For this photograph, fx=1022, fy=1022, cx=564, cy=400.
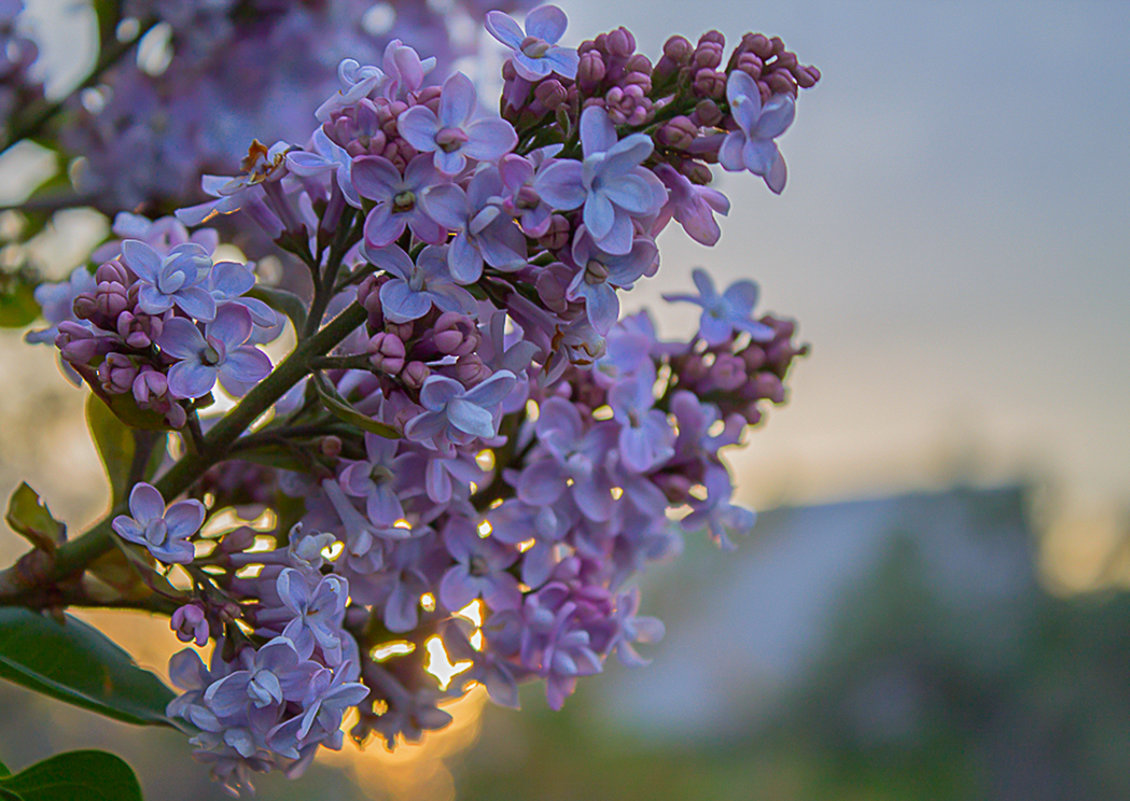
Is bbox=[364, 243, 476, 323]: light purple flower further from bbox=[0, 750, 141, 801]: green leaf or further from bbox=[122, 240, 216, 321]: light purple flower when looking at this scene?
bbox=[0, 750, 141, 801]: green leaf

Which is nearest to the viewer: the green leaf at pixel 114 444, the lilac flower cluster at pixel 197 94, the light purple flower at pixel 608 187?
the light purple flower at pixel 608 187

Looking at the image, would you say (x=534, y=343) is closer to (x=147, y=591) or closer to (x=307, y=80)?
(x=147, y=591)

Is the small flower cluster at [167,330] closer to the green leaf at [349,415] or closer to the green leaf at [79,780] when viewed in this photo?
the green leaf at [349,415]

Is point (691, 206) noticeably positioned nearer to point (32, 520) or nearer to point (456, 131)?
point (456, 131)

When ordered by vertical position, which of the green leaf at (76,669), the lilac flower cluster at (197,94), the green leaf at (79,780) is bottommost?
the green leaf at (79,780)

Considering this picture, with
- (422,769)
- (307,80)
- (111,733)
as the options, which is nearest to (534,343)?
Answer: (307,80)

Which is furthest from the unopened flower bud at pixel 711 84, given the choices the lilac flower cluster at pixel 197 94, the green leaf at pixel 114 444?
the lilac flower cluster at pixel 197 94
